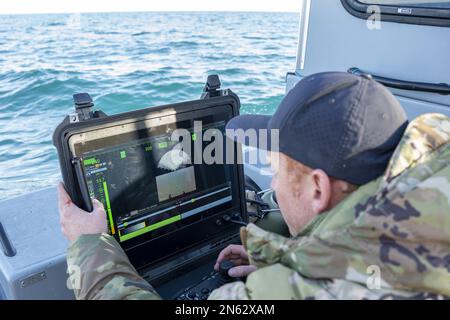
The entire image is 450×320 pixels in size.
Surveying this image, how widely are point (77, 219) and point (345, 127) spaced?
82cm

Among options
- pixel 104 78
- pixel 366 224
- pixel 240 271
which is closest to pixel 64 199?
pixel 240 271

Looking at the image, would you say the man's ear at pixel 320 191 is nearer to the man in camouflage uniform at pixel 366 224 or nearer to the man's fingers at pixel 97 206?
the man in camouflage uniform at pixel 366 224

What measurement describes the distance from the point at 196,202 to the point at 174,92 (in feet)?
22.9

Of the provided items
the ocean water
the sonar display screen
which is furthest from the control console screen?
the ocean water

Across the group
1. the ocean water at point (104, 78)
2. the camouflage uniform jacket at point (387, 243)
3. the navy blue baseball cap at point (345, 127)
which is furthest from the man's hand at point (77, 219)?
the ocean water at point (104, 78)

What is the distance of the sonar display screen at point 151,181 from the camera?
52.4 inches

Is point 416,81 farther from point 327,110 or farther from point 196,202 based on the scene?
point 327,110

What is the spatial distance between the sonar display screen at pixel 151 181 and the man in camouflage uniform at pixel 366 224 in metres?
0.52

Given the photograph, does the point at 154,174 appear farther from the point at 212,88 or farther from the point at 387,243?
the point at 387,243

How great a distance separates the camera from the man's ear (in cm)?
92

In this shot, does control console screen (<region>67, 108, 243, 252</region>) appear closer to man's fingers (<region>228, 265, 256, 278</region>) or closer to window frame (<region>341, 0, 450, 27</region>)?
man's fingers (<region>228, 265, 256, 278</region>)

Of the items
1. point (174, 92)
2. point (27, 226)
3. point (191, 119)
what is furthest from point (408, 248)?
point (174, 92)

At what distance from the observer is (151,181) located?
144 centimetres

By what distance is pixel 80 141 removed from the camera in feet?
4.14
